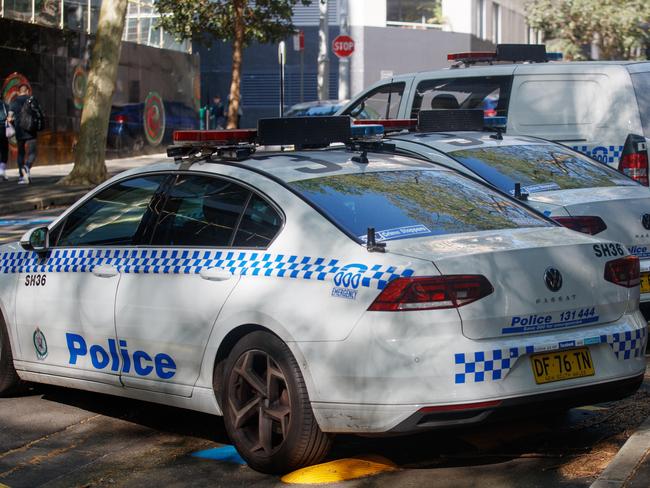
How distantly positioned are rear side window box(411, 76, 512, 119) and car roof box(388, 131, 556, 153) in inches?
106

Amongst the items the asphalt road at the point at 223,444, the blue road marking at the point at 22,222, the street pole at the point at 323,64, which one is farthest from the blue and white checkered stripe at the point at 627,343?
the street pole at the point at 323,64

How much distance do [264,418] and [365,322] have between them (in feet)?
2.46

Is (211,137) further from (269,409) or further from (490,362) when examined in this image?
(490,362)

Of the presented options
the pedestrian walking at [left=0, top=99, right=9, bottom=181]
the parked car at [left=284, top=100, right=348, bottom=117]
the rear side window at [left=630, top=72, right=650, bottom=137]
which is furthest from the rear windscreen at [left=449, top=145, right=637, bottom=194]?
the parked car at [left=284, top=100, right=348, bottom=117]

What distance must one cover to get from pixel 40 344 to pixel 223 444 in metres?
1.33

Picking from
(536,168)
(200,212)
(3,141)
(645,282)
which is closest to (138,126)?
(3,141)

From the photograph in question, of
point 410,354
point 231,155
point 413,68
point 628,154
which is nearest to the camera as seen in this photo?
point 410,354

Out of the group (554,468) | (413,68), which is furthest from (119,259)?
(413,68)

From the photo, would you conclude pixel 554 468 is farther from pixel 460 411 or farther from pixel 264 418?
pixel 264 418

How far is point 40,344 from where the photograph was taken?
285 inches

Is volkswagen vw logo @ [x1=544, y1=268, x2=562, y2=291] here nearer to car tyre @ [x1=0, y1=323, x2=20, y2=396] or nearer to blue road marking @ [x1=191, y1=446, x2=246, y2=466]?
blue road marking @ [x1=191, y1=446, x2=246, y2=466]

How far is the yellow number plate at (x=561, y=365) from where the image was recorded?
559 cm

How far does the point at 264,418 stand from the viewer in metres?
5.86

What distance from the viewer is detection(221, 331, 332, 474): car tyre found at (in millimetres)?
5676
